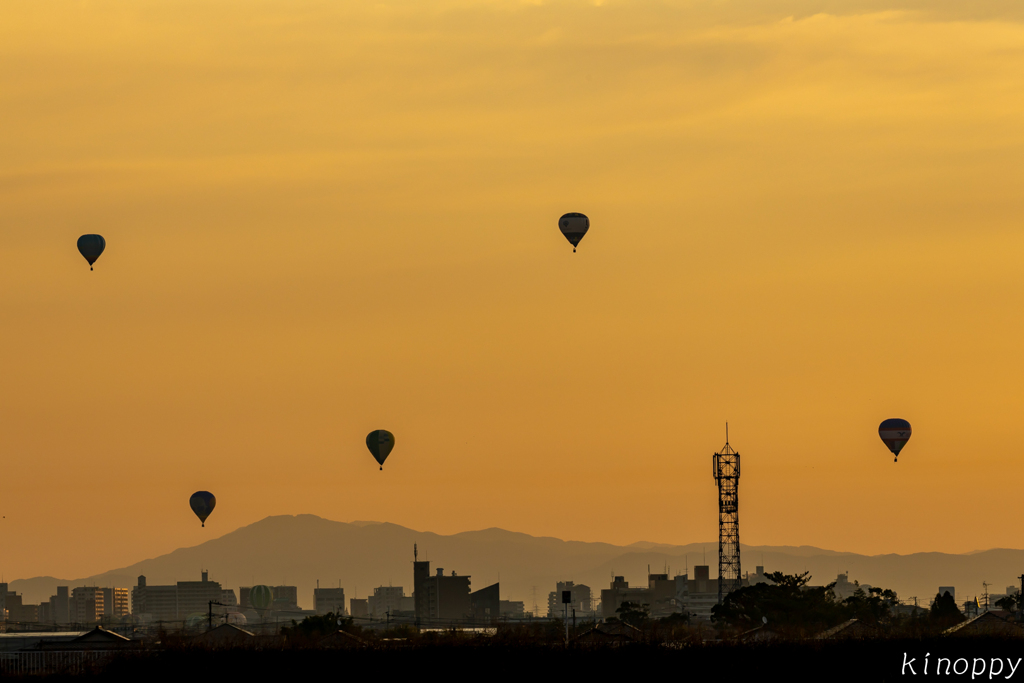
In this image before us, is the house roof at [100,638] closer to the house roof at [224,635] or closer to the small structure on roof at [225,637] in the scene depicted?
the small structure on roof at [225,637]

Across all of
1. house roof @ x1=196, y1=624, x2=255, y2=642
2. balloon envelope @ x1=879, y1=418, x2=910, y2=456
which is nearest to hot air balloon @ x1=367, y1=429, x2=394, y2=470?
house roof @ x1=196, y1=624, x2=255, y2=642

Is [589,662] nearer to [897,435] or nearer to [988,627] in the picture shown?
[988,627]

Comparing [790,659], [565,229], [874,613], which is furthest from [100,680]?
[874,613]

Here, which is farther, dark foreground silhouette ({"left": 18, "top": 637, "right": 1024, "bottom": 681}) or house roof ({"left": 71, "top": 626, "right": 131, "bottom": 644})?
house roof ({"left": 71, "top": 626, "right": 131, "bottom": 644})

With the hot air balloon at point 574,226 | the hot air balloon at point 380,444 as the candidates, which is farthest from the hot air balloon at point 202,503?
the hot air balloon at point 574,226

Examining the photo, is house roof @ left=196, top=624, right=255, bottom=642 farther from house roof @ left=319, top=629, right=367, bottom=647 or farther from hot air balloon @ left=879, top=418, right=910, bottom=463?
hot air balloon @ left=879, top=418, right=910, bottom=463

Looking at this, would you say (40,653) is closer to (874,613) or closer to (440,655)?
(440,655)
